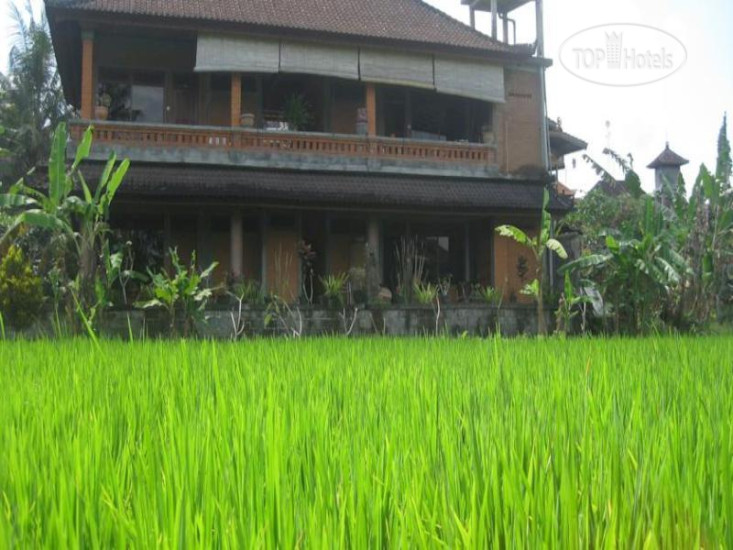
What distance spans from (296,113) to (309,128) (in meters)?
0.59

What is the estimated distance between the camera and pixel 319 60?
13.6 metres

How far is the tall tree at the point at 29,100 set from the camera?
22156mm

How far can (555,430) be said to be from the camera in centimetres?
133

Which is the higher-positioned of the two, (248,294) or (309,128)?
(309,128)

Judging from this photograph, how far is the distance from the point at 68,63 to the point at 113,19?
290 centimetres

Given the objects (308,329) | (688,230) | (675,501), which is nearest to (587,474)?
(675,501)

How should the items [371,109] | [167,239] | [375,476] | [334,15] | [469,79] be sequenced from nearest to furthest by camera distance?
[375,476] < [167,239] < [371,109] < [469,79] < [334,15]

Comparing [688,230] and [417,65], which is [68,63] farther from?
[688,230]

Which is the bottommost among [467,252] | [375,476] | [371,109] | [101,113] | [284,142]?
[375,476]

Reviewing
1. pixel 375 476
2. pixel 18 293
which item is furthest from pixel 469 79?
pixel 375 476

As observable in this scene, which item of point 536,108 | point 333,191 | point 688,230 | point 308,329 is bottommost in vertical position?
point 308,329

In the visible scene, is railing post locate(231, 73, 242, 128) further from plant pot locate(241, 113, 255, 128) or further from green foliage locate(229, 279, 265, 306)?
green foliage locate(229, 279, 265, 306)

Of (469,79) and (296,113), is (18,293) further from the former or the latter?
(469,79)

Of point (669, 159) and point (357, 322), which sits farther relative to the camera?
point (669, 159)
